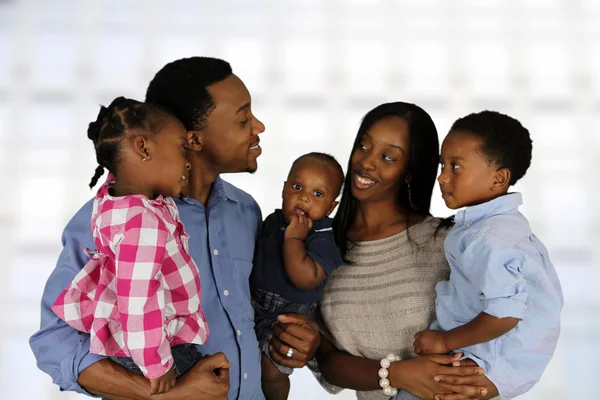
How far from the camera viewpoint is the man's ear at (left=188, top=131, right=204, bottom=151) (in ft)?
6.82

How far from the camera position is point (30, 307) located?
4703 millimetres

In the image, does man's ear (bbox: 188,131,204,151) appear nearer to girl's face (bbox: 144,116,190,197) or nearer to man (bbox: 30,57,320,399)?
man (bbox: 30,57,320,399)

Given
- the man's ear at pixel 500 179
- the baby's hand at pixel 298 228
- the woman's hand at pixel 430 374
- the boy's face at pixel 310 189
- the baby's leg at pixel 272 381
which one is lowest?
the baby's leg at pixel 272 381

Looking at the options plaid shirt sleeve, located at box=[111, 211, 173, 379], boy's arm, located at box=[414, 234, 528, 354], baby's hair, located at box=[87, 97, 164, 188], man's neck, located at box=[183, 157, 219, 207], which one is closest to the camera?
plaid shirt sleeve, located at box=[111, 211, 173, 379]

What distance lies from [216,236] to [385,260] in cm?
51

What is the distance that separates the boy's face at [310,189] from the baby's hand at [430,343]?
443 millimetres

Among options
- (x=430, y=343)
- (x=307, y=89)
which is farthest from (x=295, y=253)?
(x=307, y=89)

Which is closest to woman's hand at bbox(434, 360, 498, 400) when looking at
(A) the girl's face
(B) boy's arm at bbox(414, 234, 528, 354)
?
(B) boy's arm at bbox(414, 234, 528, 354)

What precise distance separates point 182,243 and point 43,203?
307 centimetres

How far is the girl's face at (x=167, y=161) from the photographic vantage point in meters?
1.80

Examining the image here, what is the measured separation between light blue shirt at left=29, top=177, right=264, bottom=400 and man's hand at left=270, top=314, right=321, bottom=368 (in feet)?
0.28

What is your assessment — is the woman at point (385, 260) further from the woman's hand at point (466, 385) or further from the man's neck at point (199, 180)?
the man's neck at point (199, 180)

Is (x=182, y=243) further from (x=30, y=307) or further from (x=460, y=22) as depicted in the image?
(x=460, y=22)

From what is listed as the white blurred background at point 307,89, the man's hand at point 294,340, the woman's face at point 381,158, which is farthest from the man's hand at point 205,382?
the white blurred background at point 307,89
